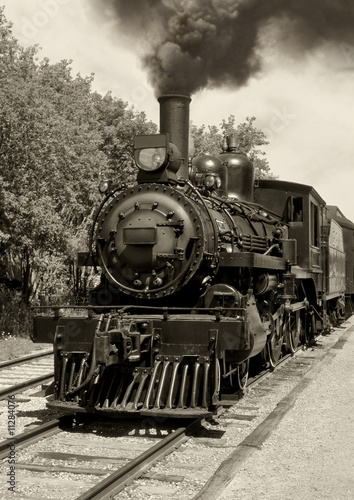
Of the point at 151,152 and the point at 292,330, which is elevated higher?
the point at 151,152

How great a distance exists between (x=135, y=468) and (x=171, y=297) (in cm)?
328

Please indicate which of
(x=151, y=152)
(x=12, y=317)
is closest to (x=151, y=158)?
(x=151, y=152)

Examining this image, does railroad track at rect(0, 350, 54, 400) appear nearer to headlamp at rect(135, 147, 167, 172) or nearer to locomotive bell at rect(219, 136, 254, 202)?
headlamp at rect(135, 147, 167, 172)

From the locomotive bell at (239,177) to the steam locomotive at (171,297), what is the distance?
841 millimetres

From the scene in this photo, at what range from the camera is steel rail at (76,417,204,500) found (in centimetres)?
460

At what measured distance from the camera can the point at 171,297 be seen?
826 centimetres

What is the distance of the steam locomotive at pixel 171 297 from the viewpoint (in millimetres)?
6812

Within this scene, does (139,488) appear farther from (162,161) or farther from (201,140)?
(201,140)

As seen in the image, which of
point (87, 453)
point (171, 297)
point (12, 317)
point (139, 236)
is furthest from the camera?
point (12, 317)

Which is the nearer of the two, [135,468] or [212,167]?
[135,468]

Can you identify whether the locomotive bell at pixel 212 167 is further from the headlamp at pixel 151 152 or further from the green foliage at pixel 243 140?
the green foliage at pixel 243 140

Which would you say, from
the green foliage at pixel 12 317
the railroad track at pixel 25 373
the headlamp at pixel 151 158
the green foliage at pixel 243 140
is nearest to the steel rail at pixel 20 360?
the railroad track at pixel 25 373

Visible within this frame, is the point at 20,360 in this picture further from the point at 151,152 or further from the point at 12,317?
the point at 151,152

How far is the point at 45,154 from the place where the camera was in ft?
47.9
